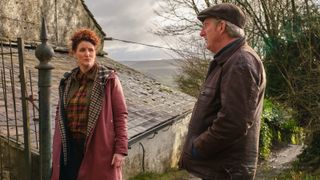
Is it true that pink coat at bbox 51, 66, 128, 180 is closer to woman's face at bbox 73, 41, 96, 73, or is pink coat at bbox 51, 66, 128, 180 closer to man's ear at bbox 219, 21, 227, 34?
woman's face at bbox 73, 41, 96, 73

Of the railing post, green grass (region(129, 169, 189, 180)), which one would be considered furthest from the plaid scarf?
green grass (region(129, 169, 189, 180))

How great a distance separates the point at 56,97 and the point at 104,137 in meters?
4.22

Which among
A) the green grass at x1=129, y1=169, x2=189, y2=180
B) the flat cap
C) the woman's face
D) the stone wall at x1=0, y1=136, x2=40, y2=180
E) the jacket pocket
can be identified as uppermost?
the flat cap

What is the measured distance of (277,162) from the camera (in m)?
15.0

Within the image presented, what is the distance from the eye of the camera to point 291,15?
11773 mm

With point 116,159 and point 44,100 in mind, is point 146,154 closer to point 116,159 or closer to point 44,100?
point 44,100

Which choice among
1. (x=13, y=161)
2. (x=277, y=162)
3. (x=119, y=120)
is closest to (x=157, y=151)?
(x=13, y=161)

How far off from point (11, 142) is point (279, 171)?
32.0 ft

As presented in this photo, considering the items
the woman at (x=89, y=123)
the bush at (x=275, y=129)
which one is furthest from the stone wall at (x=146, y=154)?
the bush at (x=275, y=129)

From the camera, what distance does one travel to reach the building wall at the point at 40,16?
35.1 feet

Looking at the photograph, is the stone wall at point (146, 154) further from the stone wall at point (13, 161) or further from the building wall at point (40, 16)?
the building wall at point (40, 16)

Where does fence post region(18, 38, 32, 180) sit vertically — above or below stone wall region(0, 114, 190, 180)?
above

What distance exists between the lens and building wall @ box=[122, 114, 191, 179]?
8.13m

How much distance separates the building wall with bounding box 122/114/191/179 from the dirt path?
2.54 m
